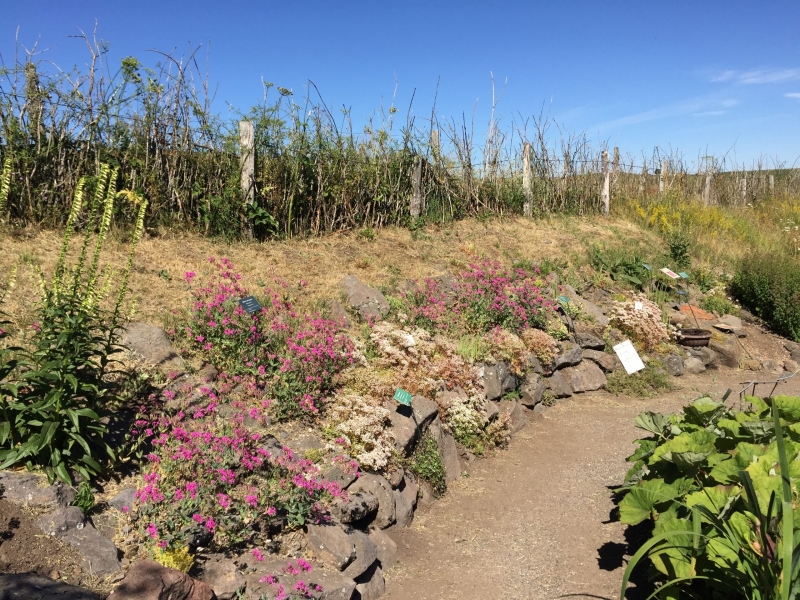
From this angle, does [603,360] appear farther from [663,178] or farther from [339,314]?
[663,178]

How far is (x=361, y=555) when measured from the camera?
3.90 metres

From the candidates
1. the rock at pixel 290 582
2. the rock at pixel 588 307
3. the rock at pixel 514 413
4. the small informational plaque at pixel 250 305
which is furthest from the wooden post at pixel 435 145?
the rock at pixel 290 582

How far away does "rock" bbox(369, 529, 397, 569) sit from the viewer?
423cm

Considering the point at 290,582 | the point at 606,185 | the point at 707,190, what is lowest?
the point at 290,582

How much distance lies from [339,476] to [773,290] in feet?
31.9

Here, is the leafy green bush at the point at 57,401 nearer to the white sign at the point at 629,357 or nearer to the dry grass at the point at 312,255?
the dry grass at the point at 312,255

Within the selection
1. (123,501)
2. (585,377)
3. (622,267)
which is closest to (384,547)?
(123,501)

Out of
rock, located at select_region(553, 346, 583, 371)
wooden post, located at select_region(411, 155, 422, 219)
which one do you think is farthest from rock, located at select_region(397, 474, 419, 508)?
wooden post, located at select_region(411, 155, 422, 219)

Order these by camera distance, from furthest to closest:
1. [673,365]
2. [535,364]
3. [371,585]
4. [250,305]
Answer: [673,365] → [535,364] → [250,305] → [371,585]

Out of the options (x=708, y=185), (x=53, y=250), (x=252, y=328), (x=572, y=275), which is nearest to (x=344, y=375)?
(x=252, y=328)

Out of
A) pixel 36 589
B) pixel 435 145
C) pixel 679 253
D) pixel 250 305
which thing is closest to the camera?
pixel 36 589

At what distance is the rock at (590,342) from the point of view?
8594 millimetres

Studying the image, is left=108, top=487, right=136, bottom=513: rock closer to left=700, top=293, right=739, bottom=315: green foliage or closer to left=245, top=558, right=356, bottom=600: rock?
left=245, top=558, right=356, bottom=600: rock

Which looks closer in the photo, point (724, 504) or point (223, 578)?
point (724, 504)
